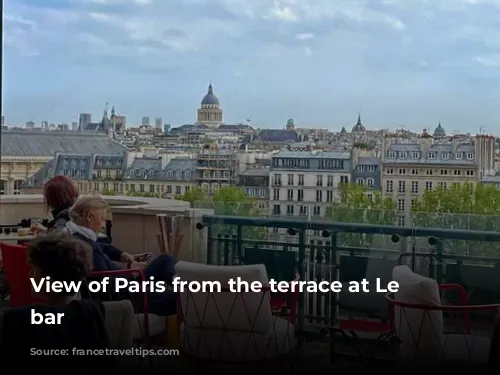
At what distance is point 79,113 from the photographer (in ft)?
26.5

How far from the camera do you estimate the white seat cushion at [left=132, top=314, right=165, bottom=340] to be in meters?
→ 3.63

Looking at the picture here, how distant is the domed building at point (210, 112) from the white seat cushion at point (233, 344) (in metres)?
5.15

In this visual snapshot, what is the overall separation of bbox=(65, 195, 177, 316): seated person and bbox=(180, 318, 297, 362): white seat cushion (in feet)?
1.27

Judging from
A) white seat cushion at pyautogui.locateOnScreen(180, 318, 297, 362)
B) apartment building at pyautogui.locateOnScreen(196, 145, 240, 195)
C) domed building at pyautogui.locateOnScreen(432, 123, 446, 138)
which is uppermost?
domed building at pyautogui.locateOnScreen(432, 123, 446, 138)

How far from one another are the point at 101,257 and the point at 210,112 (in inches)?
189

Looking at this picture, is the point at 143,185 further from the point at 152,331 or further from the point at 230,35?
the point at 152,331

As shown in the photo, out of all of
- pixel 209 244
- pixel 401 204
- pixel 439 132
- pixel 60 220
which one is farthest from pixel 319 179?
pixel 60 220

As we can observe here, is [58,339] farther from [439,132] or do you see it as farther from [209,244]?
[439,132]

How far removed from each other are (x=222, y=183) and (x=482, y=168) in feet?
8.95

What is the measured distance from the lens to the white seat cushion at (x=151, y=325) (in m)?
3.63

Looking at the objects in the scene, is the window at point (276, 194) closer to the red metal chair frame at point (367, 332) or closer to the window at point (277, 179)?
the window at point (277, 179)

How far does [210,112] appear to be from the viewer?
845 cm

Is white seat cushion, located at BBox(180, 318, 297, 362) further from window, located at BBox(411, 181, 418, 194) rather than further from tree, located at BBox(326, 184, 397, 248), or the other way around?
window, located at BBox(411, 181, 418, 194)

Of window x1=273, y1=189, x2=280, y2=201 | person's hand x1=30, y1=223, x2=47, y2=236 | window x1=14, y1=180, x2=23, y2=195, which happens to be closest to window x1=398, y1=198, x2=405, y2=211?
window x1=273, y1=189, x2=280, y2=201
